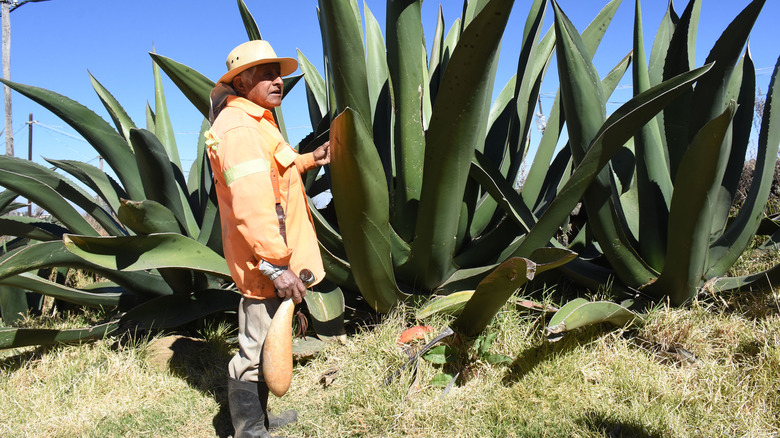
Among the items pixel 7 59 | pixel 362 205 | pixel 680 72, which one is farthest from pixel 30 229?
pixel 7 59

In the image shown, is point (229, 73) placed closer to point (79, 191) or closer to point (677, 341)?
point (79, 191)

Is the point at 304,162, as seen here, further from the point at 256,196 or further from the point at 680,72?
the point at 680,72

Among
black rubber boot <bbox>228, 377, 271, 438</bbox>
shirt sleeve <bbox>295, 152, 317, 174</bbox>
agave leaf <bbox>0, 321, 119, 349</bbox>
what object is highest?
shirt sleeve <bbox>295, 152, 317, 174</bbox>

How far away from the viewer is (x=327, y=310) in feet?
8.18

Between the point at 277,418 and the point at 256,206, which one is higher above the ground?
the point at 256,206

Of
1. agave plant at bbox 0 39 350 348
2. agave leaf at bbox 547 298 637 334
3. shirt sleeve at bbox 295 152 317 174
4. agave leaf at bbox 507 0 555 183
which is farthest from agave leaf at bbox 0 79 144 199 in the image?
agave leaf at bbox 547 298 637 334

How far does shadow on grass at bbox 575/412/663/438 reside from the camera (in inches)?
73.2

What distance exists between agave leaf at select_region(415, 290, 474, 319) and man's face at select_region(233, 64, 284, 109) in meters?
1.04

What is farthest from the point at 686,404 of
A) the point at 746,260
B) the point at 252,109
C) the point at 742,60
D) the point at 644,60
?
the point at 252,109

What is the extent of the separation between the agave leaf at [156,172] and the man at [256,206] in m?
0.34

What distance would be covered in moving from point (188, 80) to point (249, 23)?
380 mm

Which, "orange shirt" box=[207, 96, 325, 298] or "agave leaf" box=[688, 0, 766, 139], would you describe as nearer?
"orange shirt" box=[207, 96, 325, 298]

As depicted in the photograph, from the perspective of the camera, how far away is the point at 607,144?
195 cm

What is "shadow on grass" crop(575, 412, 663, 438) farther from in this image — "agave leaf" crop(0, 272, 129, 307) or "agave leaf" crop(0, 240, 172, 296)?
"agave leaf" crop(0, 272, 129, 307)
